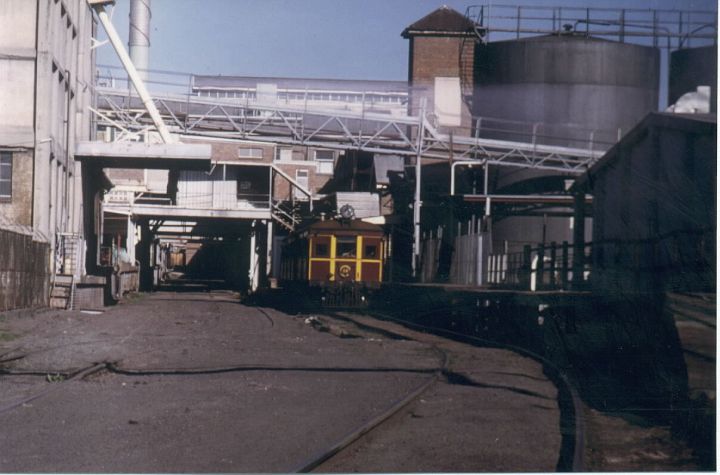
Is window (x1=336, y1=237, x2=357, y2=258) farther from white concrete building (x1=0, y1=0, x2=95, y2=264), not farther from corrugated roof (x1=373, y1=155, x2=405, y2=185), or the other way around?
white concrete building (x1=0, y1=0, x2=95, y2=264)

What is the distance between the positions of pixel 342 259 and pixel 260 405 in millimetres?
18039

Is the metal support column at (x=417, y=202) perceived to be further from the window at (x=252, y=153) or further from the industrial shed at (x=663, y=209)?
the window at (x=252, y=153)

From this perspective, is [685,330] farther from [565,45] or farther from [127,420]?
[565,45]

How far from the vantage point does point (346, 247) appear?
25766 mm

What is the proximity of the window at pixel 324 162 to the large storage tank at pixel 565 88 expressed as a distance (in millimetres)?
13234

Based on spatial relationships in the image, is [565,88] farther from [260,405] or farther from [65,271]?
[260,405]

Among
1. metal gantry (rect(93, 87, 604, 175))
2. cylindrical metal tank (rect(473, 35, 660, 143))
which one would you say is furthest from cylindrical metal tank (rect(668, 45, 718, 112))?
metal gantry (rect(93, 87, 604, 175))

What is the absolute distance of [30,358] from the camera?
1064 centimetres

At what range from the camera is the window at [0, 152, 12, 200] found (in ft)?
64.4

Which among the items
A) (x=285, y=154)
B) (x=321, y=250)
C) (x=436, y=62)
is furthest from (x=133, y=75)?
(x=285, y=154)

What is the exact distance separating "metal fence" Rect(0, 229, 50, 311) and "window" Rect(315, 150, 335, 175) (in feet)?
58.7

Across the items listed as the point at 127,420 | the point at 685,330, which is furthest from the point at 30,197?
the point at 685,330

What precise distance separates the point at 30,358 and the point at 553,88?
467 inches

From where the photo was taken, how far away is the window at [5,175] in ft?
64.4
